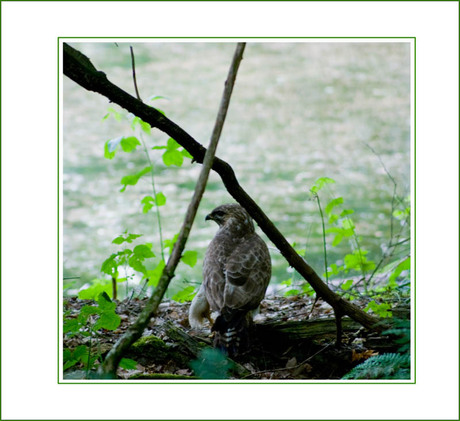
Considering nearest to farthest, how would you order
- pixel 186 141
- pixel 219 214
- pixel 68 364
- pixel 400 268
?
1. pixel 186 141
2. pixel 68 364
3. pixel 219 214
4. pixel 400 268

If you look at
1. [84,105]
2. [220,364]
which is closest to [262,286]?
[220,364]

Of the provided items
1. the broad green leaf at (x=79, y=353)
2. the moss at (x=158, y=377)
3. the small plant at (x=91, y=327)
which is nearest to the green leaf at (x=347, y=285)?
the moss at (x=158, y=377)

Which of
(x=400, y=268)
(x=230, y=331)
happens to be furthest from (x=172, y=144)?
(x=400, y=268)

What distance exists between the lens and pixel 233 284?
137 inches

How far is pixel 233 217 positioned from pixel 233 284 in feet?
2.21

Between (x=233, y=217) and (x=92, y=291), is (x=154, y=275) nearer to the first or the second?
(x=92, y=291)

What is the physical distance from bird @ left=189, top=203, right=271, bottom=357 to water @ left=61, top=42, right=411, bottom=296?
1.60 metres

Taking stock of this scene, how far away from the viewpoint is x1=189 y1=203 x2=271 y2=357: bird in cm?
340

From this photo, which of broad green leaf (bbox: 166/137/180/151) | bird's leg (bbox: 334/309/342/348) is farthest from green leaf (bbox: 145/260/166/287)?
bird's leg (bbox: 334/309/342/348)

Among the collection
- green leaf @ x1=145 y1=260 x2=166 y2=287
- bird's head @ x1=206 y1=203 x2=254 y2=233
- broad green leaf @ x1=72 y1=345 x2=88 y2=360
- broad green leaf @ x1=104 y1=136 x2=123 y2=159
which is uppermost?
broad green leaf @ x1=104 y1=136 x2=123 y2=159

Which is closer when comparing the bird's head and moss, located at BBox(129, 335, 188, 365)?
moss, located at BBox(129, 335, 188, 365)

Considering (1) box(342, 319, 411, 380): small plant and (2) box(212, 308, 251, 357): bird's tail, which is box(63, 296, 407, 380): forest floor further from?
(1) box(342, 319, 411, 380): small plant

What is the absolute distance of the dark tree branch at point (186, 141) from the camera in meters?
2.87

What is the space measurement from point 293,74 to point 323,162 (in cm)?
164
